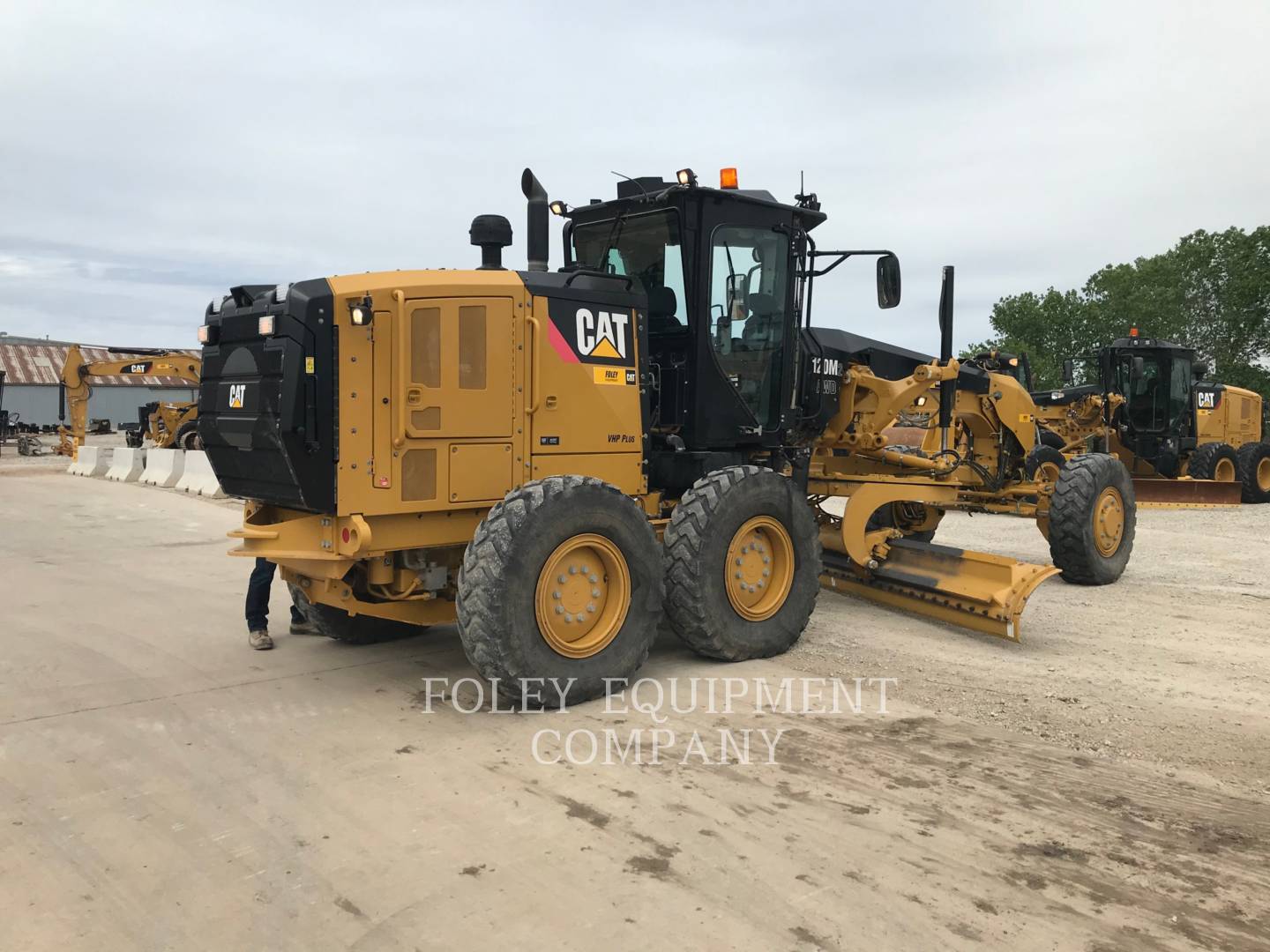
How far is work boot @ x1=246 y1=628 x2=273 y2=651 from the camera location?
21.4 feet

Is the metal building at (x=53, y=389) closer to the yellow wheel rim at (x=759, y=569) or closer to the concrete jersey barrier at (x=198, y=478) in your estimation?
the concrete jersey barrier at (x=198, y=478)

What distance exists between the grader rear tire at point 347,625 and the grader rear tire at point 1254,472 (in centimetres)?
1731

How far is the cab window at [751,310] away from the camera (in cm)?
653

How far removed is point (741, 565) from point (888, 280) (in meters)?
2.42

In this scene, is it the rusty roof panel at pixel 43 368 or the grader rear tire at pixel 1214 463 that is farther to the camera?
the rusty roof panel at pixel 43 368

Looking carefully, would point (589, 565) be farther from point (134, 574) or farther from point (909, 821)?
point (134, 574)

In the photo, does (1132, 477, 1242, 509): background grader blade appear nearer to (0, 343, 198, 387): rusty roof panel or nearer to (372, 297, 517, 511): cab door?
(372, 297, 517, 511): cab door

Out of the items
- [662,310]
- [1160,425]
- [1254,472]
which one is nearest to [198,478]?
[662,310]

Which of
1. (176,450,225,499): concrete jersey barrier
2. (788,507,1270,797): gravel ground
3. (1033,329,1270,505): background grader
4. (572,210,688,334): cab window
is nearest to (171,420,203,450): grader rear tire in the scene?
(176,450,225,499): concrete jersey barrier

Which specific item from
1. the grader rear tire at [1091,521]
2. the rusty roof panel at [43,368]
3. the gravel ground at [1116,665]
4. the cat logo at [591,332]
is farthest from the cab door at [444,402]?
the rusty roof panel at [43,368]

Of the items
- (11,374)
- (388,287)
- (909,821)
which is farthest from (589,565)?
(11,374)

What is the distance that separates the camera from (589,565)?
5.36m

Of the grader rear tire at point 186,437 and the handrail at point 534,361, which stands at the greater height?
the handrail at point 534,361

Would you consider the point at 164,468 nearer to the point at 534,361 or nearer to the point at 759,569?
the point at 534,361
